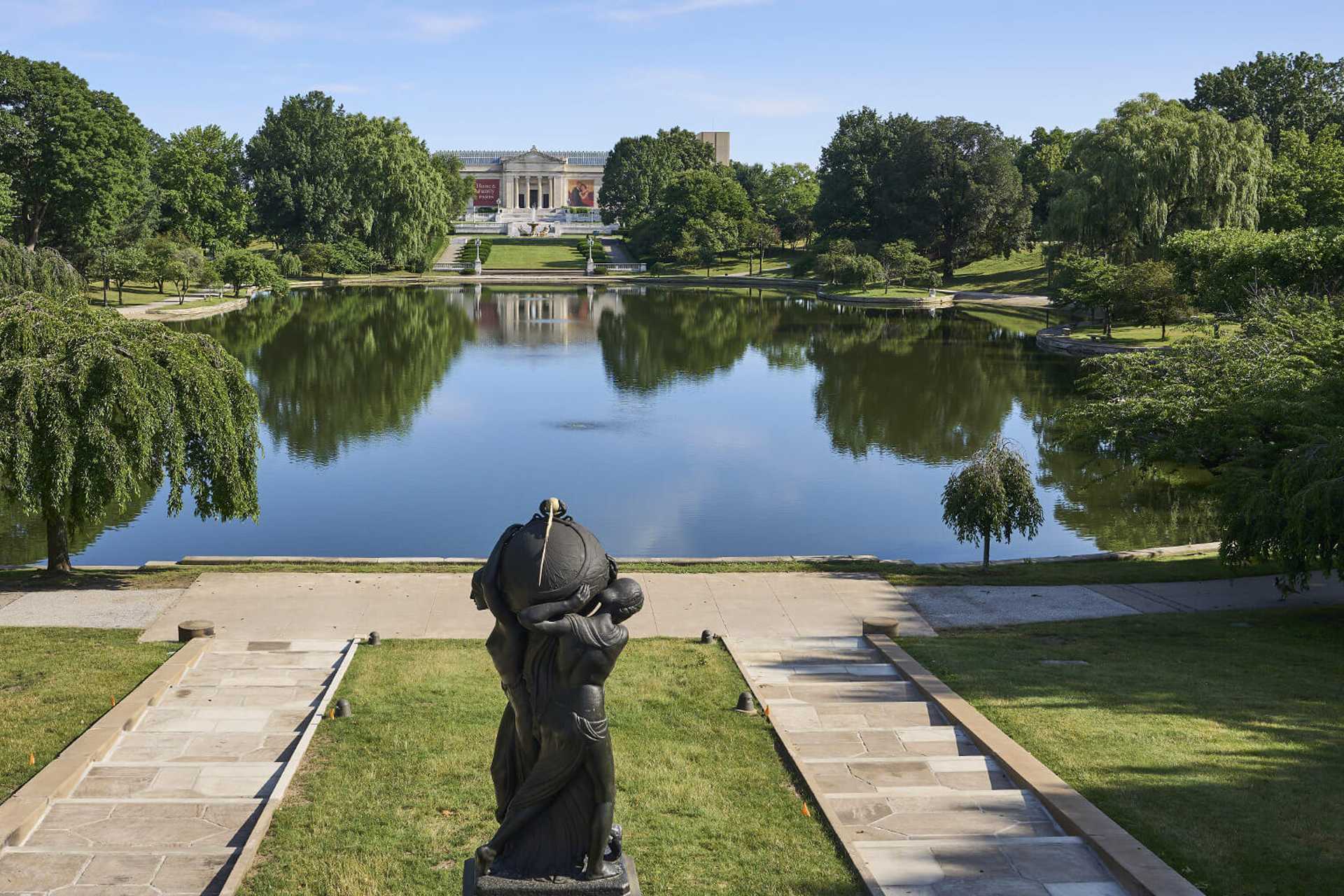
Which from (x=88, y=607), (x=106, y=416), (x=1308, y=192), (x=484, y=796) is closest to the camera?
(x=484, y=796)

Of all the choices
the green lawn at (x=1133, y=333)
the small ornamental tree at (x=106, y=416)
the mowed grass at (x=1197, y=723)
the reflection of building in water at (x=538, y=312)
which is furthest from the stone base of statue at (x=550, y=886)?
the reflection of building in water at (x=538, y=312)

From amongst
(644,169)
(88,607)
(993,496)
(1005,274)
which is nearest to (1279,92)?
(1005,274)

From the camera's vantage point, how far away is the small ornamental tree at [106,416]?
18.5 m

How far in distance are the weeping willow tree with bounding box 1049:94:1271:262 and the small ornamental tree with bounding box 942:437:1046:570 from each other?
→ 48075mm

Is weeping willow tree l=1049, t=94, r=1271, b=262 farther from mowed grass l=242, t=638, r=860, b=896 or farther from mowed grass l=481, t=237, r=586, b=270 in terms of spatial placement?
mowed grass l=481, t=237, r=586, b=270

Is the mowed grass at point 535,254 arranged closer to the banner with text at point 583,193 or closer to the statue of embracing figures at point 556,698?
the banner with text at point 583,193

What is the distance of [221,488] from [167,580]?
170 centimetres

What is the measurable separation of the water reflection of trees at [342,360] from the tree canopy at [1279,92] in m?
65.3

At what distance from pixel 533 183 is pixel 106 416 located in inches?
7094

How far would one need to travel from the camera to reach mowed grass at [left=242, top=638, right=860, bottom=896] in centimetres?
890

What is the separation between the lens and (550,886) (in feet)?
22.6

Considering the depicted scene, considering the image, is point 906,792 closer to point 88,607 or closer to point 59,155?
point 88,607

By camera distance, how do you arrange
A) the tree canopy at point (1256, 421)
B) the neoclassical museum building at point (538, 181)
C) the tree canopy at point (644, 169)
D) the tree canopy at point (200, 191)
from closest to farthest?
the tree canopy at point (1256, 421) → the tree canopy at point (200, 191) → the tree canopy at point (644, 169) → the neoclassical museum building at point (538, 181)

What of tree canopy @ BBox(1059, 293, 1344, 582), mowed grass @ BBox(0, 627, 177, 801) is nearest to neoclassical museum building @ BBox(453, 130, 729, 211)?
tree canopy @ BBox(1059, 293, 1344, 582)
